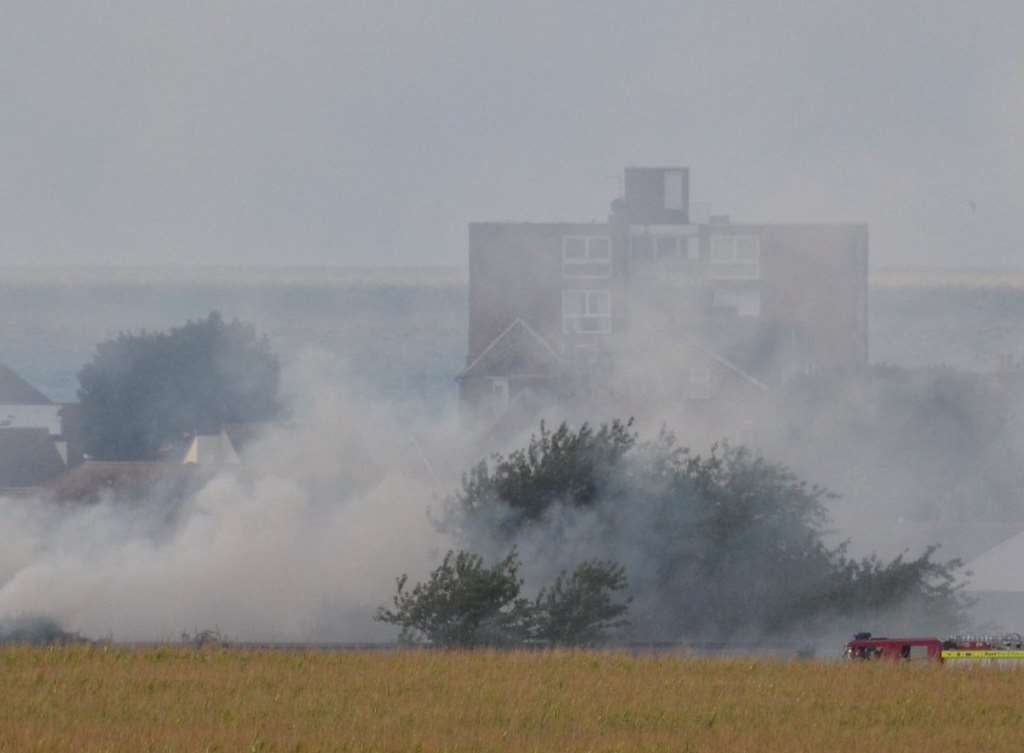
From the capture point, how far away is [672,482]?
68.4 meters

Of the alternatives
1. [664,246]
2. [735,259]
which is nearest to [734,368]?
[664,246]

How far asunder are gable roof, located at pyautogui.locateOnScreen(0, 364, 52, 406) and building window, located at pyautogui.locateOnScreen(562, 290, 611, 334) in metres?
24.7

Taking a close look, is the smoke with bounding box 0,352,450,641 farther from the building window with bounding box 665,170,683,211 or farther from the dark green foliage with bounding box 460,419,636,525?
the building window with bounding box 665,170,683,211

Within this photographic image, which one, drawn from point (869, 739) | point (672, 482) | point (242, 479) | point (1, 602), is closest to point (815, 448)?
point (242, 479)

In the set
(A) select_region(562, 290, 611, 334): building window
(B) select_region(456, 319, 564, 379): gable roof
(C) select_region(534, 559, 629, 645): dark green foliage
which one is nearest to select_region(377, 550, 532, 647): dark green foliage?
(C) select_region(534, 559, 629, 645): dark green foliage

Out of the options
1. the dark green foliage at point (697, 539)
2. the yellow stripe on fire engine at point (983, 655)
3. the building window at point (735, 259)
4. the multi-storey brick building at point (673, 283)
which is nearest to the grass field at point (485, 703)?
the yellow stripe on fire engine at point (983, 655)

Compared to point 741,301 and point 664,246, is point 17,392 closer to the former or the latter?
point 664,246

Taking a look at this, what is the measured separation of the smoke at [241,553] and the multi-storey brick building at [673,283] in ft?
174

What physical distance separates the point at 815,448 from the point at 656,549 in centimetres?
3813

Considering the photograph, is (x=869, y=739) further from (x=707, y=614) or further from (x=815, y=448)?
(x=815, y=448)

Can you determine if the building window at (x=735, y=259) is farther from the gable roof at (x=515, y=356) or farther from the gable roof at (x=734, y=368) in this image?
the gable roof at (x=734, y=368)

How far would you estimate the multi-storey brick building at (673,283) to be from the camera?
13762 centimetres

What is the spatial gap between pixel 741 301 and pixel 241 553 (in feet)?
247

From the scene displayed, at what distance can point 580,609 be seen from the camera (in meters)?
59.2
